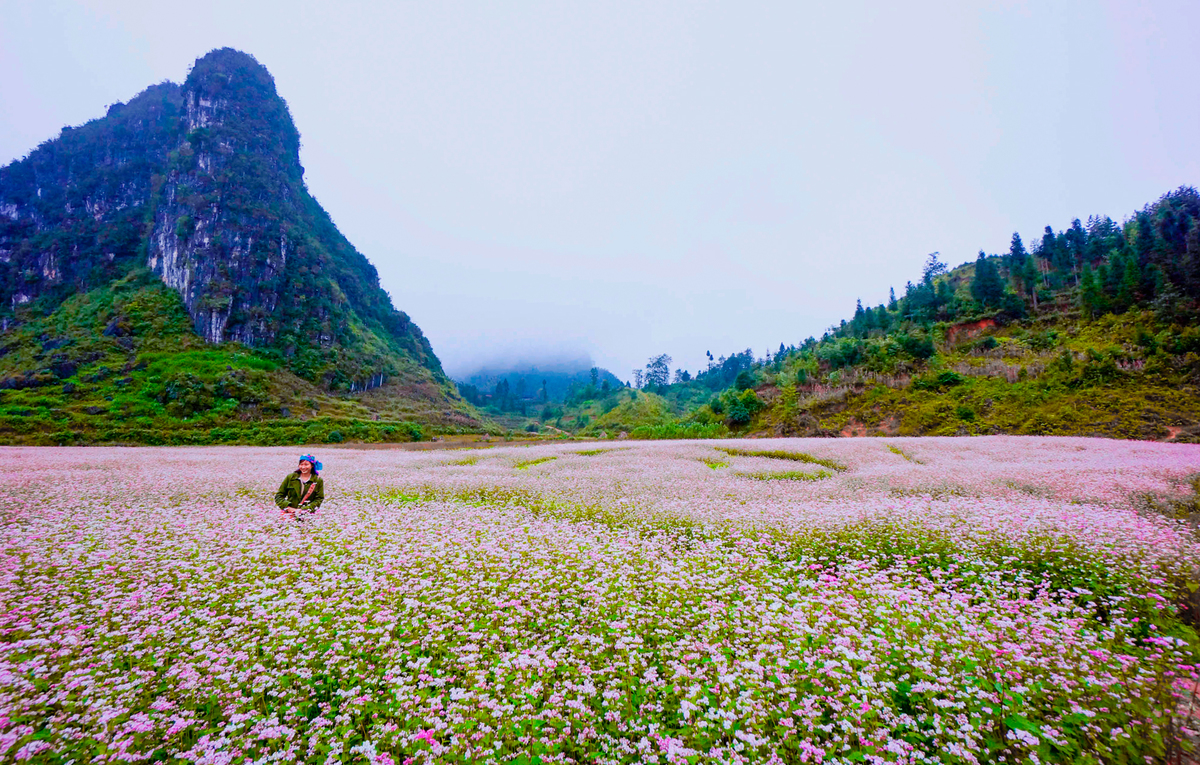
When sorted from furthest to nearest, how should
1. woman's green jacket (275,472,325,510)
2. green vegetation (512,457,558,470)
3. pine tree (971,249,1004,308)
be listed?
pine tree (971,249,1004,308), green vegetation (512,457,558,470), woman's green jacket (275,472,325,510)

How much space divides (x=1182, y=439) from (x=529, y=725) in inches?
1875

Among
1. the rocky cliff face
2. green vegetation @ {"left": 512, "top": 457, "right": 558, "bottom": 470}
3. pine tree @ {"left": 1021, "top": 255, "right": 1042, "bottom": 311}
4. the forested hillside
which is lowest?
green vegetation @ {"left": 512, "top": 457, "right": 558, "bottom": 470}

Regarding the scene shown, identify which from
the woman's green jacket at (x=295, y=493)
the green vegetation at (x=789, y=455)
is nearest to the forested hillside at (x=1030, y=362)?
the green vegetation at (x=789, y=455)

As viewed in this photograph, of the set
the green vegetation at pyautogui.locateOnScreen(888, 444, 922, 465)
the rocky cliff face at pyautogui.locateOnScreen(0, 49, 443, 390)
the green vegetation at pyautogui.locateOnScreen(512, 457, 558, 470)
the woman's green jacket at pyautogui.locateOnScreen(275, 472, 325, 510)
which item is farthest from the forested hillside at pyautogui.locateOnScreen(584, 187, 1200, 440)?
the rocky cliff face at pyautogui.locateOnScreen(0, 49, 443, 390)

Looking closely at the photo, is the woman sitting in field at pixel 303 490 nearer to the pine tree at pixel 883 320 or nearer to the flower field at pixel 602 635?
the flower field at pixel 602 635

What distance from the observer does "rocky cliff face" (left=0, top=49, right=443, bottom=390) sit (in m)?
120

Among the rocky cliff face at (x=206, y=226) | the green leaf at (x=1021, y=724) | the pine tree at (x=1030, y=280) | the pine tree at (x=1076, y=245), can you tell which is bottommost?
the green leaf at (x=1021, y=724)

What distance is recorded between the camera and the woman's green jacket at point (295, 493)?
40.6 feet

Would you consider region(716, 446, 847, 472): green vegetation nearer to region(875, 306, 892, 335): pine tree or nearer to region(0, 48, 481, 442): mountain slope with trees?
region(0, 48, 481, 442): mountain slope with trees

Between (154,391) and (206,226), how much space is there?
69.4m

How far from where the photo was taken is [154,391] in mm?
81438

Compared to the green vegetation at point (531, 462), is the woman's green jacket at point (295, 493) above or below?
above

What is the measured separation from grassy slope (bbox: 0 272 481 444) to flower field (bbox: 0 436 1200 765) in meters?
61.1

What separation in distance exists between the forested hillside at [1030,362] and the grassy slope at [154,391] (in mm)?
59288
